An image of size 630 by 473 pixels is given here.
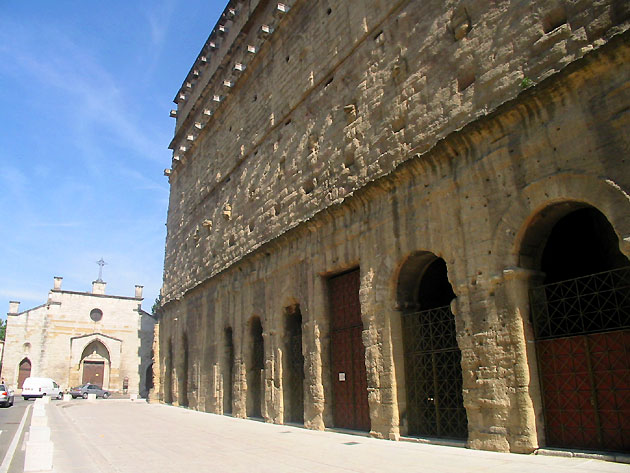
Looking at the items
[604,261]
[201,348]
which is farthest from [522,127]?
[201,348]

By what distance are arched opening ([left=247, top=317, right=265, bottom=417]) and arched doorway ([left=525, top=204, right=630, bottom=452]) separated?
898 cm

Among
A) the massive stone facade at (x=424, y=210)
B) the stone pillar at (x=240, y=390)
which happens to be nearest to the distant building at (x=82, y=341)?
the massive stone facade at (x=424, y=210)

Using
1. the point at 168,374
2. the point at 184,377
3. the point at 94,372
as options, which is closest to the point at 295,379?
the point at 184,377

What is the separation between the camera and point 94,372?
36.5 m

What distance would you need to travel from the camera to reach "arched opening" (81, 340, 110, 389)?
3622cm

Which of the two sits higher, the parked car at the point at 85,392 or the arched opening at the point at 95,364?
the arched opening at the point at 95,364

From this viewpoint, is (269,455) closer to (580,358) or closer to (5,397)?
(580,358)

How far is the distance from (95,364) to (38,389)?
23.7 ft

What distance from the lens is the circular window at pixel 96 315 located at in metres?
38.0

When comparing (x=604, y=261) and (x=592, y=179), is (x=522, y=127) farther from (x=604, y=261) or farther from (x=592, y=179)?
(x=604, y=261)

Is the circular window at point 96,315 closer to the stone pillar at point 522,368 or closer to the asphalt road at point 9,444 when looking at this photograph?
the asphalt road at point 9,444

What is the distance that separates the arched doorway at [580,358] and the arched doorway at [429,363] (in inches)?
63.5

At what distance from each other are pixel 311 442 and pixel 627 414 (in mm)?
4795

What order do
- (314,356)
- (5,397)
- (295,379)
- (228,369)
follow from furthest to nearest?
(5,397), (228,369), (295,379), (314,356)
